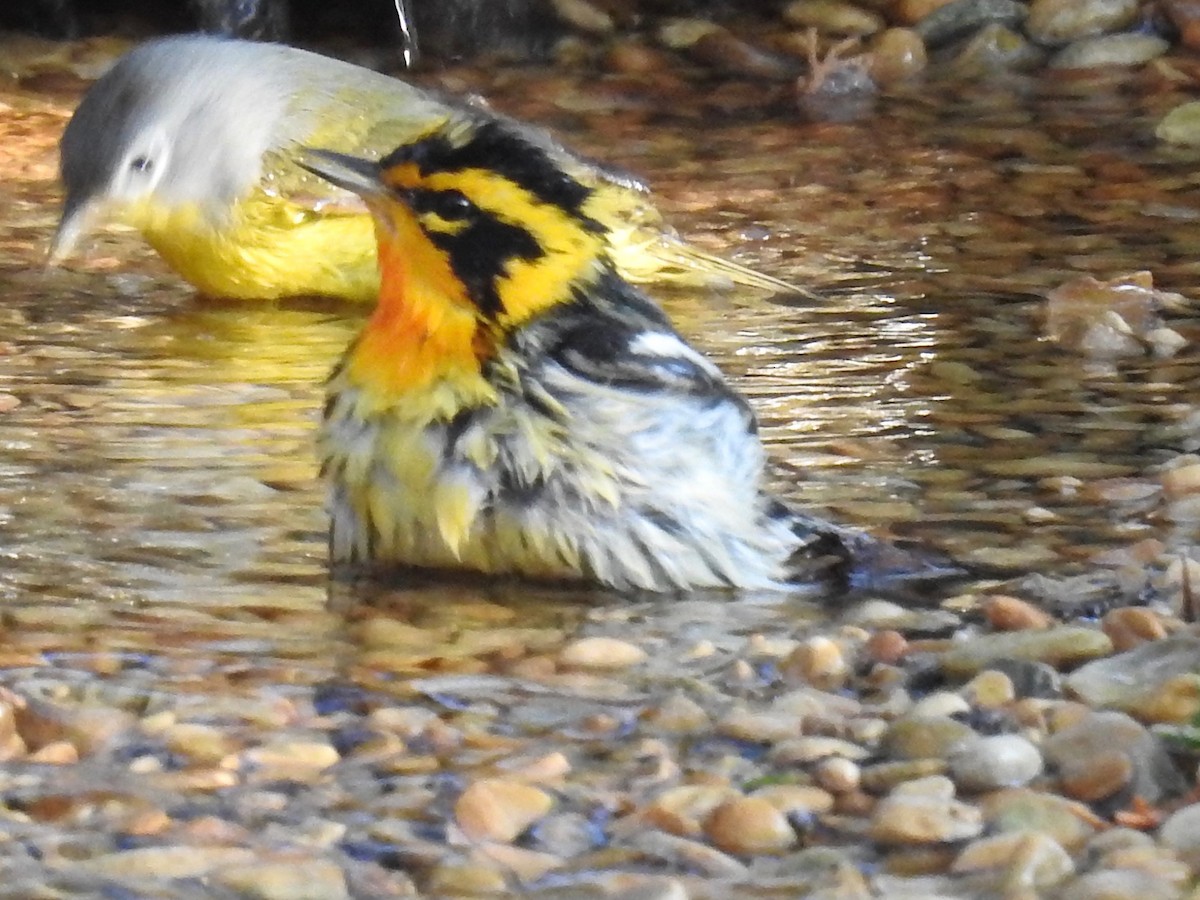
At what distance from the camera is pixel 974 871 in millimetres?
2373

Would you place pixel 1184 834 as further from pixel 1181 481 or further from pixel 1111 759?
pixel 1181 481

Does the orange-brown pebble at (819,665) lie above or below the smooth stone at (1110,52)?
below

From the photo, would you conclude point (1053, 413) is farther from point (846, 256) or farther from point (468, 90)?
point (468, 90)

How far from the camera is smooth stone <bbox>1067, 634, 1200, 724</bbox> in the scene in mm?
2752

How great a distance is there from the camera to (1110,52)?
8.41m

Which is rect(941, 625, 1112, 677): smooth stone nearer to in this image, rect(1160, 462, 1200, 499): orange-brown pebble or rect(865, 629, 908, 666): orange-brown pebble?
rect(865, 629, 908, 666): orange-brown pebble

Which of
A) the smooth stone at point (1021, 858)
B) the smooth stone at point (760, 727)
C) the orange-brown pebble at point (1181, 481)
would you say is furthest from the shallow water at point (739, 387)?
the smooth stone at point (1021, 858)

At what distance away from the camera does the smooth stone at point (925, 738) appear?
2703 mm

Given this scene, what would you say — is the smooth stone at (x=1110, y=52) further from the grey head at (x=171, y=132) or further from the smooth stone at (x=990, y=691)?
the smooth stone at (x=990, y=691)

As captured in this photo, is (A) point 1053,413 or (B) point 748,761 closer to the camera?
(B) point 748,761

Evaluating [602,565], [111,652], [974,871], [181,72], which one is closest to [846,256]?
[181,72]

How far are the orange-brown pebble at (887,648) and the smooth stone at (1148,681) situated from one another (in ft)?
0.91

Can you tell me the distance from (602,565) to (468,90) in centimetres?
539

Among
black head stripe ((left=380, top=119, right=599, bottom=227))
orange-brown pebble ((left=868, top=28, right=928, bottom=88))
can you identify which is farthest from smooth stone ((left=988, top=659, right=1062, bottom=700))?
orange-brown pebble ((left=868, top=28, right=928, bottom=88))
